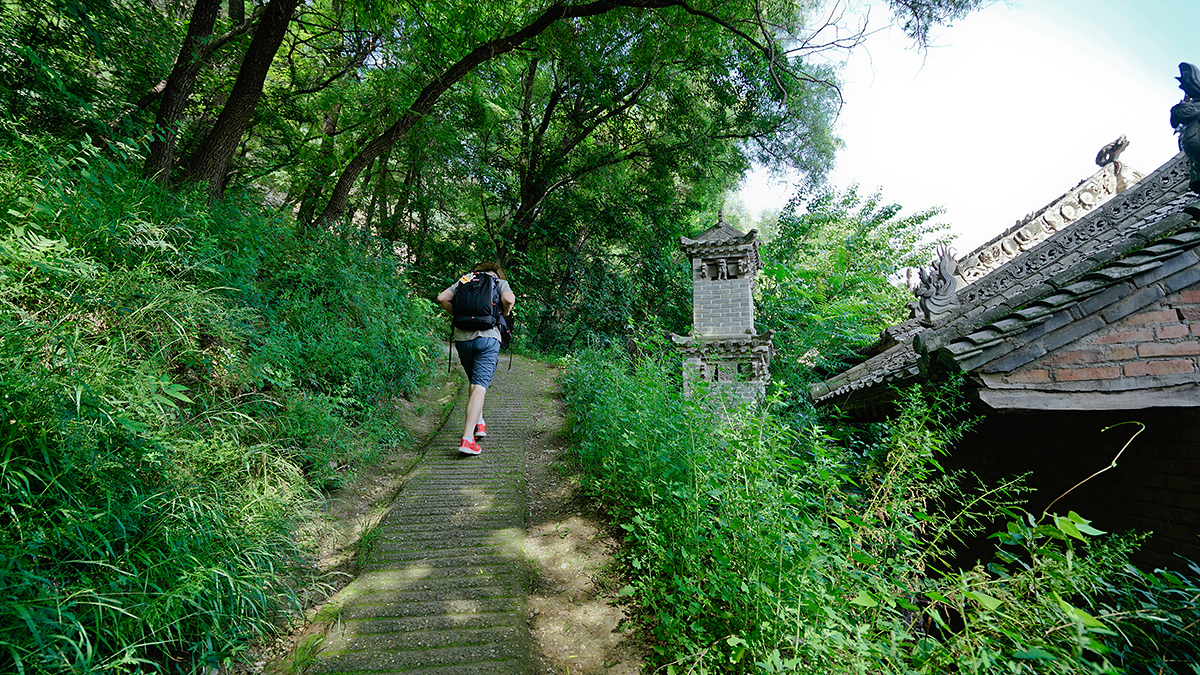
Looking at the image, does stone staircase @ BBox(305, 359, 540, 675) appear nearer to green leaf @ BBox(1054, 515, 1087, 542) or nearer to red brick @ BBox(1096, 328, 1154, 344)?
green leaf @ BBox(1054, 515, 1087, 542)

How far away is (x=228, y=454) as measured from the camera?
2.69 meters

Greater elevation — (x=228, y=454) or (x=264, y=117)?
(x=264, y=117)

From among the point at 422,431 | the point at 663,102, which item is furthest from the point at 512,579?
the point at 663,102

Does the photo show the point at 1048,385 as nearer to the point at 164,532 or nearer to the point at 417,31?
the point at 164,532

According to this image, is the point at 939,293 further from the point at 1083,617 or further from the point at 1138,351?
the point at 1083,617

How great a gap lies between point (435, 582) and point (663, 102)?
12800 mm

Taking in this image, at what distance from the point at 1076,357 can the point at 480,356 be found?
4558mm

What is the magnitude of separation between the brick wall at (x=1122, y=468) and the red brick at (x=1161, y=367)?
204 mm

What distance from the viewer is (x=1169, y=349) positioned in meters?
2.44

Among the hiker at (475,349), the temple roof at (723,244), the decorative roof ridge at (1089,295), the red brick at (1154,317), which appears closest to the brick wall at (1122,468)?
the red brick at (1154,317)

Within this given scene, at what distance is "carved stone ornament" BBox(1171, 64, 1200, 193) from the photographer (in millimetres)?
2830

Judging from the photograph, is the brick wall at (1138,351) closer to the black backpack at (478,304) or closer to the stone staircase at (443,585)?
the stone staircase at (443,585)

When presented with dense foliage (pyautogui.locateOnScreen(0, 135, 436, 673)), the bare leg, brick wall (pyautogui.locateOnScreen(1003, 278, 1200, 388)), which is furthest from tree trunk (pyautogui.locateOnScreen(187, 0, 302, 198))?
brick wall (pyautogui.locateOnScreen(1003, 278, 1200, 388))

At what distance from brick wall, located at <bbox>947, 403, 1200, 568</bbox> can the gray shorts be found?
4423mm
